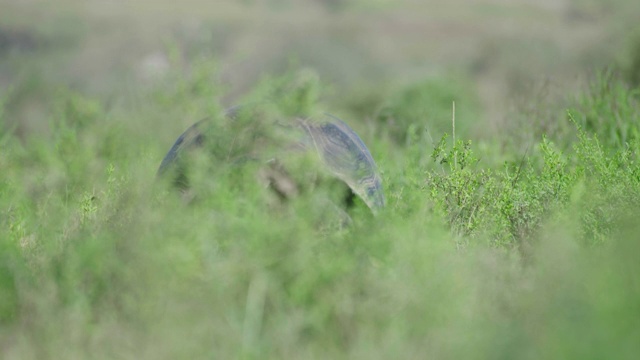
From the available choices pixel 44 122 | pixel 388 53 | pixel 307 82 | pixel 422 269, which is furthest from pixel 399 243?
pixel 388 53

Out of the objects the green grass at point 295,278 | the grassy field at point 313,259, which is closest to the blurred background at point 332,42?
the grassy field at point 313,259

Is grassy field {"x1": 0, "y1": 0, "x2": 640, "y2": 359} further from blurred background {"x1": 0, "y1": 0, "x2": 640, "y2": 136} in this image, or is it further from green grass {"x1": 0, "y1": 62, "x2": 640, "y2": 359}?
blurred background {"x1": 0, "y1": 0, "x2": 640, "y2": 136}

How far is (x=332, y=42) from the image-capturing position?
111ft

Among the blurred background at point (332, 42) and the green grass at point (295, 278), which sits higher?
the green grass at point (295, 278)

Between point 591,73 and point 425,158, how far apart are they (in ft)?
9.51

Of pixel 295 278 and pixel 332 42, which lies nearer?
pixel 295 278

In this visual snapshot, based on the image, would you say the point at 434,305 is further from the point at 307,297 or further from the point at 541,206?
the point at 541,206

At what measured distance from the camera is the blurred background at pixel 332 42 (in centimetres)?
1941

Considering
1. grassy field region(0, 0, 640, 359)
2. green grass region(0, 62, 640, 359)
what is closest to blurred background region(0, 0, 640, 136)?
grassy field region(0, 0, 640, 359)

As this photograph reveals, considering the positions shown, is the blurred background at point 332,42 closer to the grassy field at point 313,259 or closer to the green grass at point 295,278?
the grassy field at point 313,259

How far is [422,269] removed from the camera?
3713 millimetres

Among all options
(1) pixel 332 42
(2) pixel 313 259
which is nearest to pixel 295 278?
(2) pixel 313 259

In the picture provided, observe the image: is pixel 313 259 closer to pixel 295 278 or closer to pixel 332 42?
pixel 295 278

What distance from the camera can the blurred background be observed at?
764 inches
